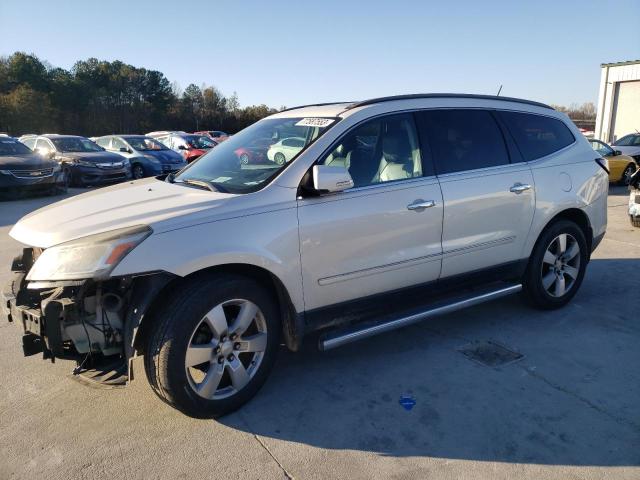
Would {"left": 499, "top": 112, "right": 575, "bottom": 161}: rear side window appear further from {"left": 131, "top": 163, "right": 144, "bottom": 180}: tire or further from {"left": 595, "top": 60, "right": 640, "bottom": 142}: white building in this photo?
{"left": 595, "top": 60, "right": 640, "bottom": 142}: white building

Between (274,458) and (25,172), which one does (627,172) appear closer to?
(274,458)

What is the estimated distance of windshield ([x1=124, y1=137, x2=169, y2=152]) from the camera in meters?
18.0

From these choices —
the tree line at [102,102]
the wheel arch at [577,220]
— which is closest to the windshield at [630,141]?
the wheel arch at [577,220]

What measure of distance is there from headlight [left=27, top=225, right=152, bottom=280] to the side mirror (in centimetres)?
102

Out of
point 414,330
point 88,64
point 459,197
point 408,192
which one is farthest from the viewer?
point 88,64

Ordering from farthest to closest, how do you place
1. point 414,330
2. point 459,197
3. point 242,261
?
point 414,330
point 459,197
point 242,261

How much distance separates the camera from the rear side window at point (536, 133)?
438 centimetres

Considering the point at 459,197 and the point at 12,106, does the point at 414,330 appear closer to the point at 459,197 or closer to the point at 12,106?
the point at 459,197

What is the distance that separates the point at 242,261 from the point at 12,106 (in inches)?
2003

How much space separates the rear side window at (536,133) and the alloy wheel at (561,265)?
802 millimetres

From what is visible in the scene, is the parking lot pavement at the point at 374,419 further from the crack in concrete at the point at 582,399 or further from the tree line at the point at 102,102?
the tree line at the point at 102,102

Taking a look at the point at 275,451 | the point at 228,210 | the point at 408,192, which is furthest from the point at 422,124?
the point at 275,451

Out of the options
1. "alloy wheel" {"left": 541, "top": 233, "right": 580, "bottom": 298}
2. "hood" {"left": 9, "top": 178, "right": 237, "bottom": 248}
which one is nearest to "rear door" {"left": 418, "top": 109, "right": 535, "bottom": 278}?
"alloy wheel" {"left": 541, "top": 233, "right": 580, "bottom": 298}

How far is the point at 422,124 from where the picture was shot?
12.5 feet
